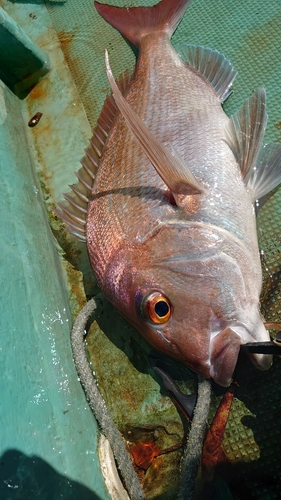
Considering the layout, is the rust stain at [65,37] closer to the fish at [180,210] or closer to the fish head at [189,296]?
the fish at [180,210]

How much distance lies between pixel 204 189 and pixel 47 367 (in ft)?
3.71

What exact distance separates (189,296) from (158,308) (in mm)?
137

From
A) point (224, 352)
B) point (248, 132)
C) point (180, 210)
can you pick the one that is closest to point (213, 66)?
point (248, 132)

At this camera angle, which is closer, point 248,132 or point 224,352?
A: point 224,352

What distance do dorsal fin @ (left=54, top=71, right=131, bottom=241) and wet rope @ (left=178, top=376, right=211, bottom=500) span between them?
3.24ft

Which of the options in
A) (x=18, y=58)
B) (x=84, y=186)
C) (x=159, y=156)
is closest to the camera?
(x=159, y=156)

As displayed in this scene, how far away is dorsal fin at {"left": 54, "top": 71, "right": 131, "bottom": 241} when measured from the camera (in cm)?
216

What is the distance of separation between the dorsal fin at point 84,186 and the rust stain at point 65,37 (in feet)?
4.58

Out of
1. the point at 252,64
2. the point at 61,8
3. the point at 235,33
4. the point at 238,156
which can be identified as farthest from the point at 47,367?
the point at 61,8

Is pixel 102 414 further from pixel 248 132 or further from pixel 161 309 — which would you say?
pixel 248 132

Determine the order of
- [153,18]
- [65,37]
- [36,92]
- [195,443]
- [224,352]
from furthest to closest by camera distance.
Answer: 1. [65,37]
2. [36,92]
3. [153,18]
4. [195,443]
5. [224,352]

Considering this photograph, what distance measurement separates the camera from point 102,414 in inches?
79.3

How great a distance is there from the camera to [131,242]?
5.88 feet

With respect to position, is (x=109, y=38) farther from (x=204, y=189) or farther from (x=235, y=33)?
(x=204, y=189)
